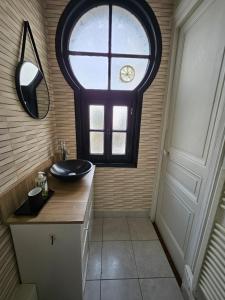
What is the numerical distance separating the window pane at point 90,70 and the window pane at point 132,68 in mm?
93

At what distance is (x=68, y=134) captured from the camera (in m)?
1.77

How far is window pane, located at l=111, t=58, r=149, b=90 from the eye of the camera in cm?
168

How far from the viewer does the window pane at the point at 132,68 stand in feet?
5.51

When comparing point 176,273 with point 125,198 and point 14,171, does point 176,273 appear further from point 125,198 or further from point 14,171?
point 14,171

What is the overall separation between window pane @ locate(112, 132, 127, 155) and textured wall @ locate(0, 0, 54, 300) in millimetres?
965

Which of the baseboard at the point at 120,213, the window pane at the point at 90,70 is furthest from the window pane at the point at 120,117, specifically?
the baseboard at the point at 120,213

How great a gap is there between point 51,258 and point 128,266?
838mm

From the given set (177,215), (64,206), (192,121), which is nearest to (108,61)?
(192,121)

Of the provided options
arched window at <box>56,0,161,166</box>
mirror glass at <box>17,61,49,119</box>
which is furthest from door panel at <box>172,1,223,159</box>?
mirror glass at <box>17,61,49,119</box>

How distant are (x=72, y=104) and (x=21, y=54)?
69 centimetres

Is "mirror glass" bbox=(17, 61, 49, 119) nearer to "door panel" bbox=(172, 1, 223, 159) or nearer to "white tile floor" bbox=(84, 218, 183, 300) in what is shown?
"door panel" bbox=(172, 1, 223, 159)

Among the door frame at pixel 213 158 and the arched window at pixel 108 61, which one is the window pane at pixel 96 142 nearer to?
the arched window at pixel 108 61

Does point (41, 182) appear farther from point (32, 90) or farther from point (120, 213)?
point (120, 213)

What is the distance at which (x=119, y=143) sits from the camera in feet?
6.27
